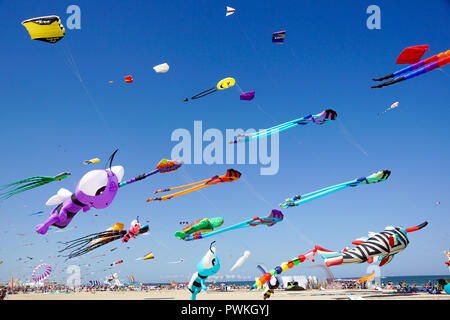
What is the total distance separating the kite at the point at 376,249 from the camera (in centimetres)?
1144

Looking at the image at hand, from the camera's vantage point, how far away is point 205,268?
11875 mm

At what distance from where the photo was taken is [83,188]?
35.0 feet

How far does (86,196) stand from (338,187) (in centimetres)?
818

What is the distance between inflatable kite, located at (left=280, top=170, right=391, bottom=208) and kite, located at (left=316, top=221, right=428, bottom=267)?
1.78m

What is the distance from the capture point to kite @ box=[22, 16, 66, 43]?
33.4ft

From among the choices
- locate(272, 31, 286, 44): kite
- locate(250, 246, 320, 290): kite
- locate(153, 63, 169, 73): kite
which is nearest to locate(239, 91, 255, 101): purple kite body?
locate(272, 31, 286, 44): kite

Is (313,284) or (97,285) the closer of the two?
(313,284)

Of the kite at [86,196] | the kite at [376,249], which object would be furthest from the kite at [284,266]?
the kite at [86,196]

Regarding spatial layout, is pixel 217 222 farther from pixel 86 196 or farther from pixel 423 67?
pixel 423 67

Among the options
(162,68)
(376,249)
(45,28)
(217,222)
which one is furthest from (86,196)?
(376,249)

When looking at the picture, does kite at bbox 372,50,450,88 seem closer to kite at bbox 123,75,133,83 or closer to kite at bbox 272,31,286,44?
kite at bbox 272,31,286,44
